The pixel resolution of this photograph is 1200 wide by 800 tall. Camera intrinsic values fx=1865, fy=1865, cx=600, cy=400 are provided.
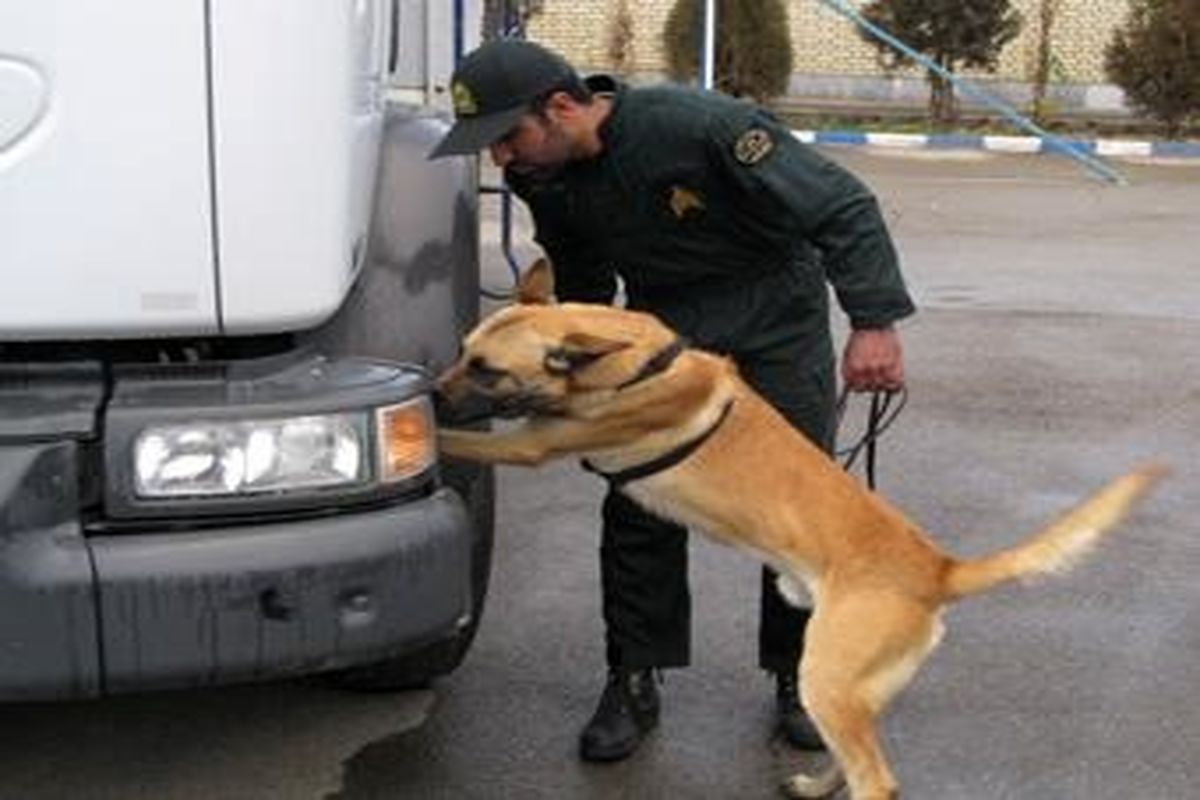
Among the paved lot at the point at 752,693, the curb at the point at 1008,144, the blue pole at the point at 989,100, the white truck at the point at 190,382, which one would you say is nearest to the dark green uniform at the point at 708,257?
the paved lot at the point at 752,693

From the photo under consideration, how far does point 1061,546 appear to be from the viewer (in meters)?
3.23

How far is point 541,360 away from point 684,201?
0.67 metres

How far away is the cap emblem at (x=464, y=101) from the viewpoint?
3.37 m

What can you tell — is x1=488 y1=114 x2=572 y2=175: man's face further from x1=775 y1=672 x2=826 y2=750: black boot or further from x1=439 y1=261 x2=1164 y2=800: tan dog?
x1=775 y1=672 x2=826 y2=750: black boot

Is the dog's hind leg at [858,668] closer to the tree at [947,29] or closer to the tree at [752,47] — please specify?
the tree at [752,47]

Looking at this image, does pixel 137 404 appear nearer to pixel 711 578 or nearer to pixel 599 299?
pixel 599 299

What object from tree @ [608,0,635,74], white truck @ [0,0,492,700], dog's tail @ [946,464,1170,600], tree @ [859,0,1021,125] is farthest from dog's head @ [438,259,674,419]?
tree @ [608,0,635,74]

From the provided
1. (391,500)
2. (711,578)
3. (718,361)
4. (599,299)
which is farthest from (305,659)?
(711,578)

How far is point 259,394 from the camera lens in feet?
9.57

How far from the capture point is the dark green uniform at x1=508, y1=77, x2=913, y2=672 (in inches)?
139

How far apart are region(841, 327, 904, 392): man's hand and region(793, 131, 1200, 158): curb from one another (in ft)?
50.8

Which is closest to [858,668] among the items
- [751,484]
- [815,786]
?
[751,484]

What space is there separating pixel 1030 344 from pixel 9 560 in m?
6.41

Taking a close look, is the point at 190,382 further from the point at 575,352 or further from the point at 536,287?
the point at 536,287
